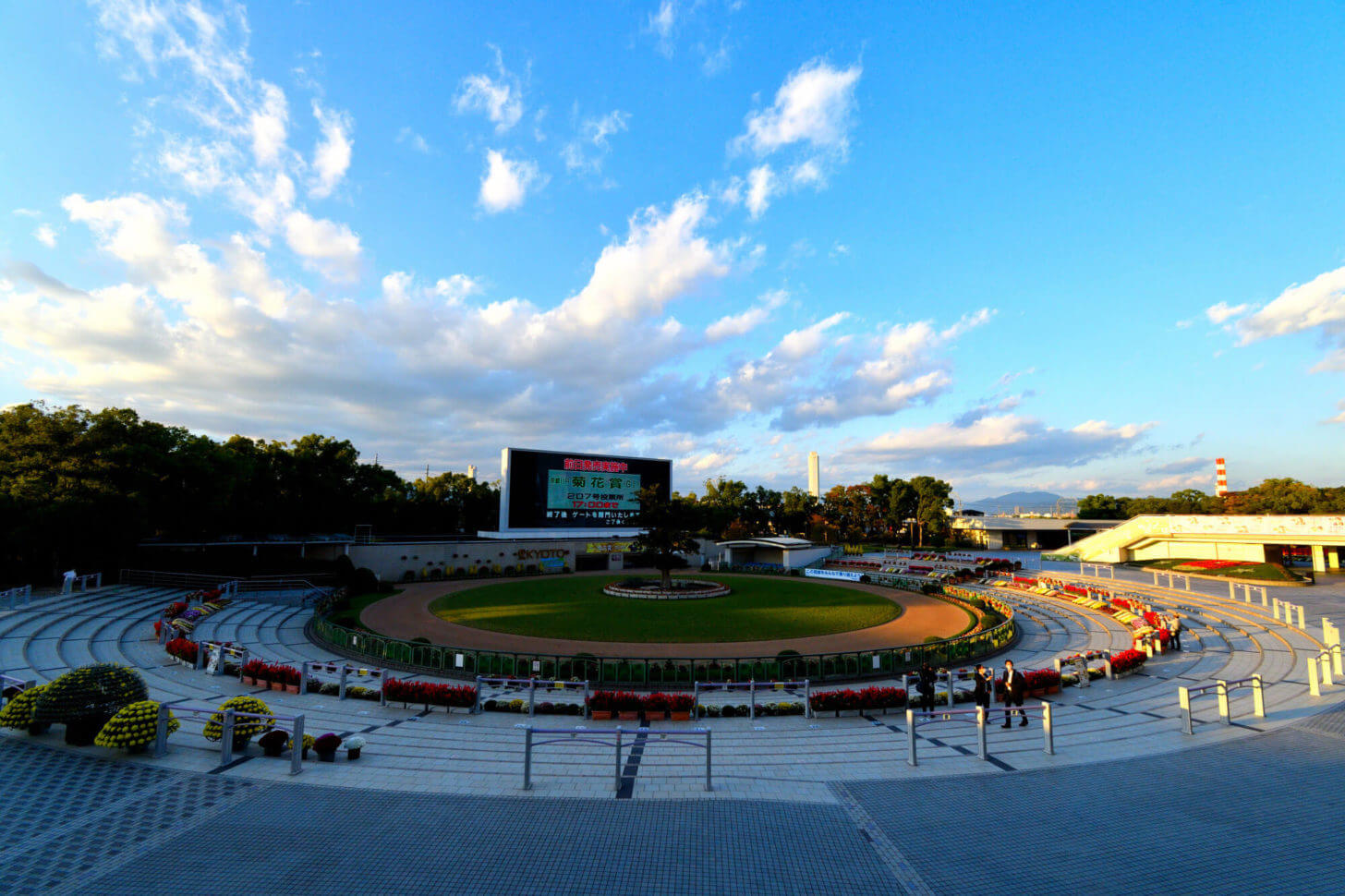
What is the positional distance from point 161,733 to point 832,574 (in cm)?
4760

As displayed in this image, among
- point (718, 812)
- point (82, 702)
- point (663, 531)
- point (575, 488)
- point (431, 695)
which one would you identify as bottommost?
point (431, 695)

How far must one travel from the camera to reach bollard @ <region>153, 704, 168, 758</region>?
10844mm

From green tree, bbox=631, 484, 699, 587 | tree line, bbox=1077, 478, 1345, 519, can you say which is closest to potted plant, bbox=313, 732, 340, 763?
green tree, bbox=631, 484, 699, 587

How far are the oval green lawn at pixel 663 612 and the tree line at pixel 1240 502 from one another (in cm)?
5203

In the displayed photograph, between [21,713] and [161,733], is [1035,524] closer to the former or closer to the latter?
[161,733]

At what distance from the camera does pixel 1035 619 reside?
102 feet

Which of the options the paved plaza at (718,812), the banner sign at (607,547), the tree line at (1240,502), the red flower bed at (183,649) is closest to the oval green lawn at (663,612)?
the red flower bed at (183,649)

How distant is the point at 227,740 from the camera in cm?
1066

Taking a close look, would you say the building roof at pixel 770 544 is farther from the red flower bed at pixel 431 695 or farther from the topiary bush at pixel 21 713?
the topiary bush at pixel 21 713

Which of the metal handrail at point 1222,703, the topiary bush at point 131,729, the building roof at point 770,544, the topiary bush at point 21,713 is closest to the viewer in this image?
the topiary bush at point 131,729

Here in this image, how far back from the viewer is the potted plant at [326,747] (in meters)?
11.0

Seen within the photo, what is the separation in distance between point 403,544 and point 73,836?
140ft

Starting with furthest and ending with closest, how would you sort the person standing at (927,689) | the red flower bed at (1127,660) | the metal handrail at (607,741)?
1. the red flower bed at (1127,660)
2. the person standing at (927,689)
3. the metal handrail at (607,741)

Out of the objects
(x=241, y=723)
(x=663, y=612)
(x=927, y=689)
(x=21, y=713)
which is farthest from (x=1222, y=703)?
(x=21, y=713)
